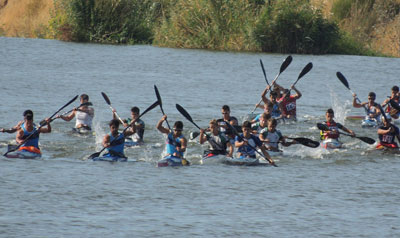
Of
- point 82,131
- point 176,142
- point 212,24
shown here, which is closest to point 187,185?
point 176,142

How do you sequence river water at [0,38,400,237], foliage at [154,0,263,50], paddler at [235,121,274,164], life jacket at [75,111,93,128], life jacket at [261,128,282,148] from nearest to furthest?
river water at [0,38,400,237] → paddler at [235,121,274,164] → life jacket at [261,128,282,148] → life jacket at [75,111,93,128] → foliage at [154,0,263,50]

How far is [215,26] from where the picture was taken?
4144cm

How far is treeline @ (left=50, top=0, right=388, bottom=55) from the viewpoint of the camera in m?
40.3

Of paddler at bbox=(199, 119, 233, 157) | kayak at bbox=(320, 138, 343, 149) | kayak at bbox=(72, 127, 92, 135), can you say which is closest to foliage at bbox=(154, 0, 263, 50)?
kayak at bbox=(72, 127, 92, 135)

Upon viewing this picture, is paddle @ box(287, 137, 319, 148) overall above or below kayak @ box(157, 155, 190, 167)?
above

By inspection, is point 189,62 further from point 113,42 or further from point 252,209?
point 252,209

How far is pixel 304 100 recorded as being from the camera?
1185 inches

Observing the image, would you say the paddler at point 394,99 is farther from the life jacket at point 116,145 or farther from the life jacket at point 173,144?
the life jacket at point 116,145

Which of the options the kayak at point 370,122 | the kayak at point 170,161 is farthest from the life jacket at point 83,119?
the kayak at point 370,122

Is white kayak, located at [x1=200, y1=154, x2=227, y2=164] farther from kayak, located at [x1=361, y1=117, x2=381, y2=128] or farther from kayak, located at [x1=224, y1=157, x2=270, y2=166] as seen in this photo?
kayak, located at [x1=361, y1=117, x2=381, y2=128]

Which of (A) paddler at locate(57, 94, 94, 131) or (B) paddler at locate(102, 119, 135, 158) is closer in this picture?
(B) paddler at locate(102, 119, 135, 158)

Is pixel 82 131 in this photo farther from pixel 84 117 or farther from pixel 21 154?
pixel 21 154

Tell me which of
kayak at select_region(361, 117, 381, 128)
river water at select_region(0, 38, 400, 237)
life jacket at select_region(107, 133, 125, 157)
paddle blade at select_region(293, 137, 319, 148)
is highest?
kayak at select_region(361, 117, 381, 128)

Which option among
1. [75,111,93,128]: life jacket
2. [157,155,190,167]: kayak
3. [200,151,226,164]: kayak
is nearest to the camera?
[157,155,190,167]: kayak
